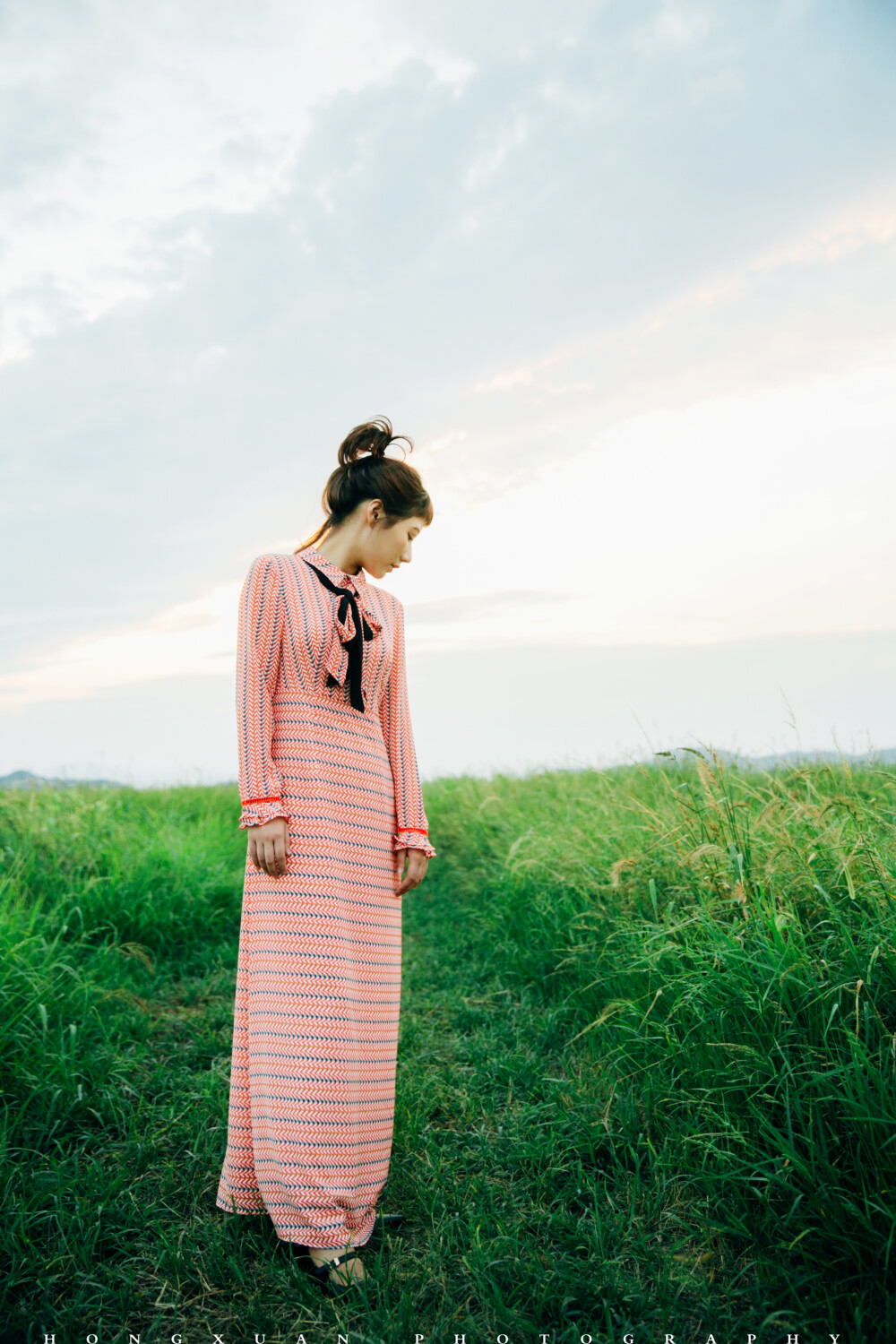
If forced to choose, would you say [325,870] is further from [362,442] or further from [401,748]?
[362,442]

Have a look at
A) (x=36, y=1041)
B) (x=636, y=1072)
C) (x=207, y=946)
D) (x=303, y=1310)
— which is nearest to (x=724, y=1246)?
(x=636, y=1072)

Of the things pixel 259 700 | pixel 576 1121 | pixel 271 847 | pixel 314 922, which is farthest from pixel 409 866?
pixel 576 1121

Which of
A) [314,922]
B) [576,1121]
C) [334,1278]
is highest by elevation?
[314,922]

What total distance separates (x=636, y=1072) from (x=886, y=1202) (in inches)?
36.8

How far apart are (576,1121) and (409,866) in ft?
3.15

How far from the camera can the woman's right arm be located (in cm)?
208

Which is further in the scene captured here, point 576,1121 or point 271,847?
point 576,1121

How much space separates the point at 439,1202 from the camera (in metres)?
2.18

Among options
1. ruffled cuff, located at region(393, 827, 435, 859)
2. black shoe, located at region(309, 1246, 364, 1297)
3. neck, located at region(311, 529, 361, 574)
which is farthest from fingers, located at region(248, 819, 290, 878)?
black shoe, located at region(309, 1246, 364, 1297)

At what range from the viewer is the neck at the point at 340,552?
94.3 inches

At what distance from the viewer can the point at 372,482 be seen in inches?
93.0

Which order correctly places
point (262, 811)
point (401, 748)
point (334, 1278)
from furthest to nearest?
point (401, 748), point (262, 811), point (334, 1278)

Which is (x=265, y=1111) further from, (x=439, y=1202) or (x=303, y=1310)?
(x=439, y=1202)

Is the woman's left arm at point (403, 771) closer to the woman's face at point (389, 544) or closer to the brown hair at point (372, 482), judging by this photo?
the woman's face at point (389, 544)
